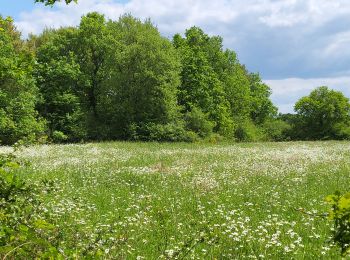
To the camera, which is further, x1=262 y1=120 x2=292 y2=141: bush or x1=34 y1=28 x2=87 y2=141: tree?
x1=262 y1=120 x2=292 y2=141: bush

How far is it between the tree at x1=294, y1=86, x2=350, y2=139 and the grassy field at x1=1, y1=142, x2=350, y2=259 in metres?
55.8

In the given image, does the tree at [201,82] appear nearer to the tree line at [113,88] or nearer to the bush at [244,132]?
the tree line at [113,88]

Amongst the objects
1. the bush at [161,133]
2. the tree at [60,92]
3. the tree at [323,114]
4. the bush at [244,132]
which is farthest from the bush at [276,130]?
the tree at [60,92]

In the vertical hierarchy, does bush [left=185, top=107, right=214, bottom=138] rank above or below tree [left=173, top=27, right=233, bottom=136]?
below

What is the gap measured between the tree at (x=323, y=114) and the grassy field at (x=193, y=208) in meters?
55.8

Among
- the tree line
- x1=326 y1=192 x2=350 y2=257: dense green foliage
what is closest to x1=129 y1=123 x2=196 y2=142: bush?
the tree line

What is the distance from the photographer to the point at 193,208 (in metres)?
10.6

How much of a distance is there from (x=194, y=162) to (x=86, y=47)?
111ft

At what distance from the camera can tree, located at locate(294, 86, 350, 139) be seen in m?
73.6

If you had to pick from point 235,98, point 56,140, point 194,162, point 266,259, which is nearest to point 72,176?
point 194,162

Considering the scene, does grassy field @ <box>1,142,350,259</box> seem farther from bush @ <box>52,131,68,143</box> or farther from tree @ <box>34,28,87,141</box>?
tree @ <box>34,28,87,141</box>

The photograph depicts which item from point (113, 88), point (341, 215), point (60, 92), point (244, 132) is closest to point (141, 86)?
point (113, 88)

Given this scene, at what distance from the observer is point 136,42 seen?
47.8m

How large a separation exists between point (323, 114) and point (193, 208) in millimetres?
71648
